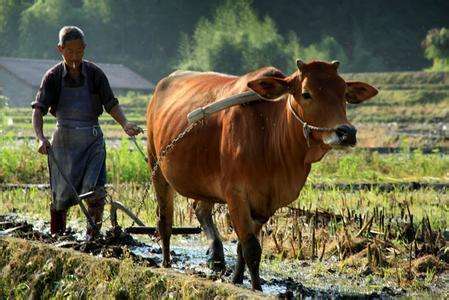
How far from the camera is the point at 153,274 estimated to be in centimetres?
506

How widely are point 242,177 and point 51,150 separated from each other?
1776 millimetres

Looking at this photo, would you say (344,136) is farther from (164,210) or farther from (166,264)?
(164,210)

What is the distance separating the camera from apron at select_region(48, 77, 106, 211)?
694cm

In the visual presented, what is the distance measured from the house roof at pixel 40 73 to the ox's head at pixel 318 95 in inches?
1753

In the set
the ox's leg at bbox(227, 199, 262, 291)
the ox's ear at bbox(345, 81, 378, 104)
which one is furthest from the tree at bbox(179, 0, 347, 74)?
the ox's leg at bbox(227, 199, 262, 291)

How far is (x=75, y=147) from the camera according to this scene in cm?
699

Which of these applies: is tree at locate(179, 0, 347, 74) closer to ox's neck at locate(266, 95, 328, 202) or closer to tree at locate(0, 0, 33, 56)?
tree at locate(0, 0, 33, 56)

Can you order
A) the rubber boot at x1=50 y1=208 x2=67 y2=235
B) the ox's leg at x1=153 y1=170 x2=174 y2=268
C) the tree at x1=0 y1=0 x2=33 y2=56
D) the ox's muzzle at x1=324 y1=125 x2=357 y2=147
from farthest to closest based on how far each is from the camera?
1. the tree at x1=0 y1=0 x2=33 y2=56
2. the rubber boot at x1=50 y1=208 x2=67 y2=235
3. the ox's leg at x1=153 y1=170 x2=174 y2=268
4. the ox's muzzle at x1=324 y1=125 x2=357 y2=147

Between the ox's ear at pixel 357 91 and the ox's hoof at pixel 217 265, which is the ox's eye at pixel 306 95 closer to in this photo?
the ox's ear at pixel 357 91

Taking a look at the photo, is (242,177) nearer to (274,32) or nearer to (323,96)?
(323,96)

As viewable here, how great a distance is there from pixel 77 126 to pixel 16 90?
44529 millimetres

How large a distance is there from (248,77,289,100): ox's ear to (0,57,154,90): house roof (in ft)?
146

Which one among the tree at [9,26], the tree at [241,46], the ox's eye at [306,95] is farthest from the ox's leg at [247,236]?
the tree at [9,26]

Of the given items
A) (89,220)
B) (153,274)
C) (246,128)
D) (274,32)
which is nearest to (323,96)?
(246,128)
